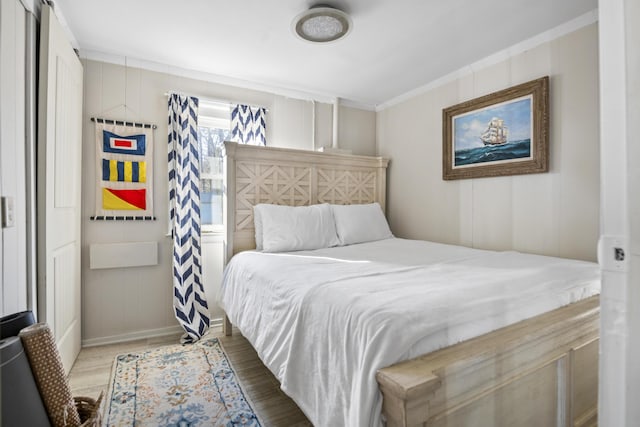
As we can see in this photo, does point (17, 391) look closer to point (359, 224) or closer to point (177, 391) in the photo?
point (177, 391)

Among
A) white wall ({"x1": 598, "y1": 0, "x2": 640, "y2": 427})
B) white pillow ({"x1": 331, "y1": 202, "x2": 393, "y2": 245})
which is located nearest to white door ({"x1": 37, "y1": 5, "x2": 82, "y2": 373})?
white pillow ({"x1": 331, "y1": 202, "x2": 393, "y2": 245})

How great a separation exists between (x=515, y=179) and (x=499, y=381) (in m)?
1.65

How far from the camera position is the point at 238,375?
6.59 feet

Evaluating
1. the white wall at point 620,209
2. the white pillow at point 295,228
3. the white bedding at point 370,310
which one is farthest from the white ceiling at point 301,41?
the white wall at point 620,209

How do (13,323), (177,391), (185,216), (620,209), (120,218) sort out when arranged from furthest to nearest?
1. (185,216)
2. (120,218)
3. (177,391)
4. (13,323)
5. (620,209)

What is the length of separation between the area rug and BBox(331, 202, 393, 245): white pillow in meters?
1.37

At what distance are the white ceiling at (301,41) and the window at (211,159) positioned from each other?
350 mm

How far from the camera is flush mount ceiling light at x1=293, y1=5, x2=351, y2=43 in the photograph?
1842 mm

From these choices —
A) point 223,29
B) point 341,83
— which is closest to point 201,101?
point 223,29

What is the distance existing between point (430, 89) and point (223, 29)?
1.90 meters

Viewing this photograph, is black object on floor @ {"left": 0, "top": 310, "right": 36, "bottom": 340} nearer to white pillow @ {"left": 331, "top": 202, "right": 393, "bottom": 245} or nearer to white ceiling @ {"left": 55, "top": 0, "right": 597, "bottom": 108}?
white ceiling @ {"left": 55, "top": 0, "right": 597, "bottom": 108}

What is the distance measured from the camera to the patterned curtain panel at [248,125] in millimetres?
2957

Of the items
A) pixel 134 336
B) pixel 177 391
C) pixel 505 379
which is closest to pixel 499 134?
pixel 505 379

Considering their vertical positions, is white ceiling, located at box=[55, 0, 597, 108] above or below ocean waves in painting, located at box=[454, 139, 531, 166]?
above
